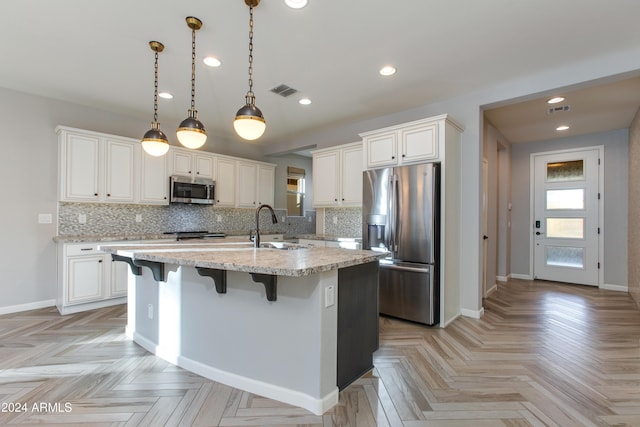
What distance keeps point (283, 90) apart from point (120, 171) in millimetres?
2507

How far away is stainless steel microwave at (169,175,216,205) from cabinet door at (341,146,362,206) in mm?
2213

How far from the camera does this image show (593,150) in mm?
5266

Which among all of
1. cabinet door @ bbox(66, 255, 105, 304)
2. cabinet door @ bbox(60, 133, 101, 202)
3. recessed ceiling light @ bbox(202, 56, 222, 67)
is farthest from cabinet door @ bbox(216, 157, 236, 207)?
recessed ceiling light @ bbox(202, 56, 222, 67)

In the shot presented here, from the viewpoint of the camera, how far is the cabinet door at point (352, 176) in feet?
14.6

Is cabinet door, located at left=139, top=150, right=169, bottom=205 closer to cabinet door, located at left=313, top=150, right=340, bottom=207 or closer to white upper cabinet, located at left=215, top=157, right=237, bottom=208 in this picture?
white upper cabinet, located at left=215, top=157, right=237, bottom=208

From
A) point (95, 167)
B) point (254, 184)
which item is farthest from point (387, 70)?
point (95, 167)

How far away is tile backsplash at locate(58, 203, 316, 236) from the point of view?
13.3ft

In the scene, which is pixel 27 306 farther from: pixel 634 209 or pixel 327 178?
pixel 634 209

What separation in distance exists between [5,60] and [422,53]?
4.00m

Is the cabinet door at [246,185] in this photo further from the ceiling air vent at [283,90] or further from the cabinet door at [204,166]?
the ceiling air vent at [283,90]

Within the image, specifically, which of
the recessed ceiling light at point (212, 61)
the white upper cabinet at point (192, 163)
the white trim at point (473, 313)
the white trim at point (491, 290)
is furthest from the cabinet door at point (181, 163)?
the white trim at point (491, 290)

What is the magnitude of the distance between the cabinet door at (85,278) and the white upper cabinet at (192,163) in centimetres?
163

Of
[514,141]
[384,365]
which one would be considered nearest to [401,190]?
[384,365]

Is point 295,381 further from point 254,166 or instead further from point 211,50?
point 254,166
